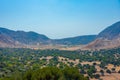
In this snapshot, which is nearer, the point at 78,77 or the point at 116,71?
the point at 78,77

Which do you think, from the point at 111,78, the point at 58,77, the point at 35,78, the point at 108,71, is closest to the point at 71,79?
the point at 58,77

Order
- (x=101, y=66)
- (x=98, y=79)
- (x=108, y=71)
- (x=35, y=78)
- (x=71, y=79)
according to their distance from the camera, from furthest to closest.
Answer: (x=101, y=66) < (x=108, y=71) < (x=98, y=79) < (x=71, y=79) < (x=35, y=78)

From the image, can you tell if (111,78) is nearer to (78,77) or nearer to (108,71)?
(108,71)

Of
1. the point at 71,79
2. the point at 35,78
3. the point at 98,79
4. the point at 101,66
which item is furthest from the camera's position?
the point at 101,66

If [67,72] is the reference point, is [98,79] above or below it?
below

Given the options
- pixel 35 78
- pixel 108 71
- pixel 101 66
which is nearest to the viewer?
pixel 35 78

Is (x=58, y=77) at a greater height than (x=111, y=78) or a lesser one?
greater

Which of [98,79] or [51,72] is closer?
[51,72]

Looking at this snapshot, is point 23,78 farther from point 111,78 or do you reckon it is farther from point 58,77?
point 111,78

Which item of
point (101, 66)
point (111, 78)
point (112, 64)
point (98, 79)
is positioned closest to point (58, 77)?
point (98, 79)
